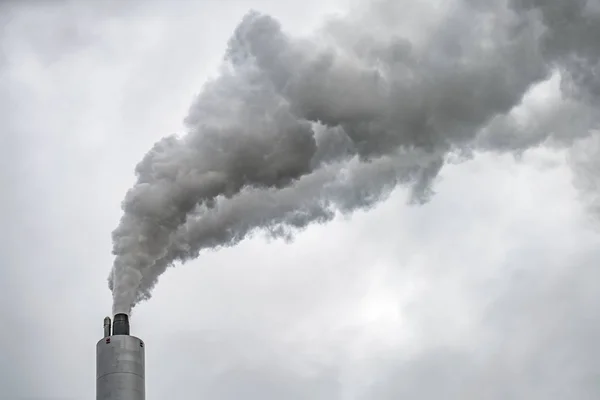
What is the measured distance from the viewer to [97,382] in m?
40.9

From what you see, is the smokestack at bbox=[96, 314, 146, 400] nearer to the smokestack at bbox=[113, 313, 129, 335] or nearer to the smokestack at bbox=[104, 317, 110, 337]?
the smokestack at bbox=[113, 313, 129, 335]

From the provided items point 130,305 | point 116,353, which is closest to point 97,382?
point 116,353

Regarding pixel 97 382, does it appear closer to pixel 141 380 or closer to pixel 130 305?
pixel 141 380

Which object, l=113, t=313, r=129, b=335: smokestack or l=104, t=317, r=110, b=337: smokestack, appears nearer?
l=113, t=313, r=129, b=335: smokestack

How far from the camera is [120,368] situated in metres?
40.5

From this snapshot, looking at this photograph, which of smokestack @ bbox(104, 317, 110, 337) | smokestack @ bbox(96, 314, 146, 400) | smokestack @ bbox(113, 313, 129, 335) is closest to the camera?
smokestack @ bbox(96, 314, 146, 400)

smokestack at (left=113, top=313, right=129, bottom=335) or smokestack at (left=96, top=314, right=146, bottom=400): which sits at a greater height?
smokestack at (left=113, top=313, right=129, bottom=335)

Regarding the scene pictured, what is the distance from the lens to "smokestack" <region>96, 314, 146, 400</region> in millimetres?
40125

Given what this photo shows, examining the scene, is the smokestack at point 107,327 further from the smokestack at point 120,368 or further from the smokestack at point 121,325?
the smokestack at point 120,368

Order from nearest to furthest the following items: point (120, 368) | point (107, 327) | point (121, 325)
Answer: point (120, 368), point (121, 325), point (107, 327)

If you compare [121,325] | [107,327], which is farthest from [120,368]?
[107,327]

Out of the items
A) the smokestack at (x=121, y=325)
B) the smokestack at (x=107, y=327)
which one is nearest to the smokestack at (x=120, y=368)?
the smokestack at (x=121, y=325)

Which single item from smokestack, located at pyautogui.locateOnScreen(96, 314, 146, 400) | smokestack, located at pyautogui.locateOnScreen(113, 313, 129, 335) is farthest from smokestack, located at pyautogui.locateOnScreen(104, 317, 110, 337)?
smokestack, located at pyautogui.locateOnScreen(96, 314, 146, 400)

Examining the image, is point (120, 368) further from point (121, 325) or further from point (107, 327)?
point (107, 327)
